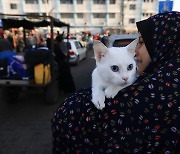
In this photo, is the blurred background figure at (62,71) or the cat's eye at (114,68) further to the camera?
the blurred background figure at (62,71)

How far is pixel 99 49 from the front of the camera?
140cm

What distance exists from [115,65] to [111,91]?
6.6 inches

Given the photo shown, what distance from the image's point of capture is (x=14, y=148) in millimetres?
3951

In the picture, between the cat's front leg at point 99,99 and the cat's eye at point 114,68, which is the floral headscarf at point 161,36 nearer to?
the cat's eye at point 114,68

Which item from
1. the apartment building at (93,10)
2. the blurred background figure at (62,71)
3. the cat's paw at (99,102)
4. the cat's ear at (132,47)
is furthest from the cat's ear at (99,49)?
the apartment building at (93,10)

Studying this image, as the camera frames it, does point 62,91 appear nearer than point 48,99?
No

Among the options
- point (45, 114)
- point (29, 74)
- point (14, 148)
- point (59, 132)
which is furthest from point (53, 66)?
point (59, 132)

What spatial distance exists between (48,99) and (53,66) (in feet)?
2.99

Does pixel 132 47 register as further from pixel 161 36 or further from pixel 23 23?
pixel 23 23

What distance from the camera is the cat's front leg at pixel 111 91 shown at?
1.31 m

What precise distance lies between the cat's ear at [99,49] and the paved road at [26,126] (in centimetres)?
285

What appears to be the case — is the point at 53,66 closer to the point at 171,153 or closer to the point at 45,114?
the point at 45,114

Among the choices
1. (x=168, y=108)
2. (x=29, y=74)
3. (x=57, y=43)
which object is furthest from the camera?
(x=57, y=43)

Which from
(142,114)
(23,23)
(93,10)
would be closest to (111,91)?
(142,114)
